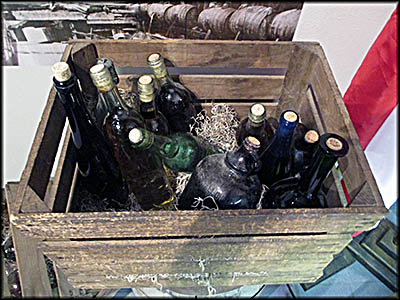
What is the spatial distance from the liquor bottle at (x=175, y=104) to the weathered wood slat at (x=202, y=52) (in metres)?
0.07

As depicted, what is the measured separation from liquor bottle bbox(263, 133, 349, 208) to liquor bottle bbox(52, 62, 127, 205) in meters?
0.34

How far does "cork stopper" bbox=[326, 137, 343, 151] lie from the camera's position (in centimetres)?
55

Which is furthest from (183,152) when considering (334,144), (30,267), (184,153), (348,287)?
(348,287)

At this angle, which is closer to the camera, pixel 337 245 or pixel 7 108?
pixel 337 245

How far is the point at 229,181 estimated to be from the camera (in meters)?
0.62

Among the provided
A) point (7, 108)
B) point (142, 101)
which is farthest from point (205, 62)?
point (7, 108)

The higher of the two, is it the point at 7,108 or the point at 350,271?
the point at 7,108

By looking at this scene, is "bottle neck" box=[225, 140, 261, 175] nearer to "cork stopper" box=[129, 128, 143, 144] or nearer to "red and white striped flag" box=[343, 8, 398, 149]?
"cork stopper" box=[129, 128, 143, 144]

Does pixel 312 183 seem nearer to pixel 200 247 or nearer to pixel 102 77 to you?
pixel 200 247

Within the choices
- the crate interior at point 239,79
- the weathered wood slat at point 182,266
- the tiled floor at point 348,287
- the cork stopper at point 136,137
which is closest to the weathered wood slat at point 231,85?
the crate interior at point 239,79

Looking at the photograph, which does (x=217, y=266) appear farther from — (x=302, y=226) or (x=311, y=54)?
(x=311, y=54)

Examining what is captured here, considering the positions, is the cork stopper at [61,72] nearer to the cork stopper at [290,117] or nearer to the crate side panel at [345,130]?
the cork stopper at [290,117]

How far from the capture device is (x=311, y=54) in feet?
2.63

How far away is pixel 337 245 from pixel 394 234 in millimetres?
744
